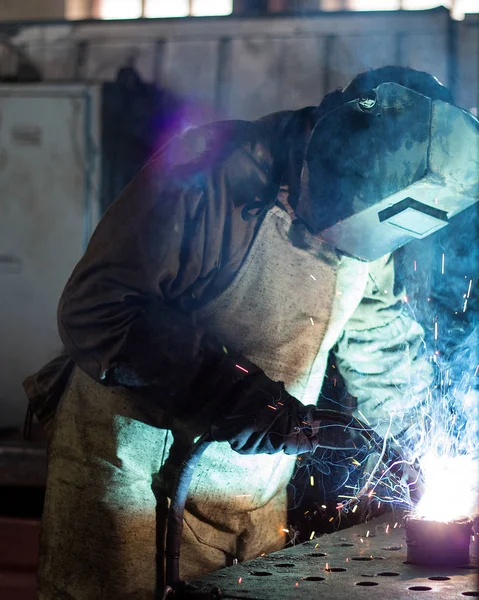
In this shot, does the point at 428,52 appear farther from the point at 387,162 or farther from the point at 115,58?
the point at 387,162

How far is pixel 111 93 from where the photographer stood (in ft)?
14.5

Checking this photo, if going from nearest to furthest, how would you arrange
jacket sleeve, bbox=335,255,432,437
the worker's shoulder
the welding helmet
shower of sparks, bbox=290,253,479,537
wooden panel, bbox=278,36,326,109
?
the welding helmet, the worker's shoulder, shower of sparks, bbox=290,253,479,537, jacket sleeve, bbox=335,255,432,437, wooden panel, bbox=278,36,326,109

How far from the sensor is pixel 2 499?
4.30 m

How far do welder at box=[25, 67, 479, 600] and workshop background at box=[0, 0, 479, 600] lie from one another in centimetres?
219

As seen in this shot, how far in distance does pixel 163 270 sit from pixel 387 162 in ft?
1.67

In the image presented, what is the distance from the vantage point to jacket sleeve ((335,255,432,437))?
2264mm

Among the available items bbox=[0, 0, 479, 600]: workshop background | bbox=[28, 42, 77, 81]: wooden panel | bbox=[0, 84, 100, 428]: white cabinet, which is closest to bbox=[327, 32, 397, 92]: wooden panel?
bbox=[0, 0, 479, 600]: workshop background

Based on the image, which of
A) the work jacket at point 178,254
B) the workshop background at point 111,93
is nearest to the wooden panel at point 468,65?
the workshop background at point 111,93

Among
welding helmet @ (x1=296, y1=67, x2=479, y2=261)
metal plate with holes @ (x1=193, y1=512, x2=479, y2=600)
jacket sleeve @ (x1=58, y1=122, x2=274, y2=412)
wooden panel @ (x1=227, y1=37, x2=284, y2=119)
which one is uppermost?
wooden panel @ (x1=227, y1=37, x2=284, y2=119)

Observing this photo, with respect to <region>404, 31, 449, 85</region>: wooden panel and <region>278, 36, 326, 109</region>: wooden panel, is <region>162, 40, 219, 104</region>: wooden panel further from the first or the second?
<region>404, 31, 449, 85</region>: wooden panel

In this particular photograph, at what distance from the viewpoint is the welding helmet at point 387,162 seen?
158 cm

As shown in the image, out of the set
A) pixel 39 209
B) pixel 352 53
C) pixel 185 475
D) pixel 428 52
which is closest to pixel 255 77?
pixel 352 53

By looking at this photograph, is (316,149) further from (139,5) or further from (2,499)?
(139,5)

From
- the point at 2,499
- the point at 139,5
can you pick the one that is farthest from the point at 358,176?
the point at 139,5
